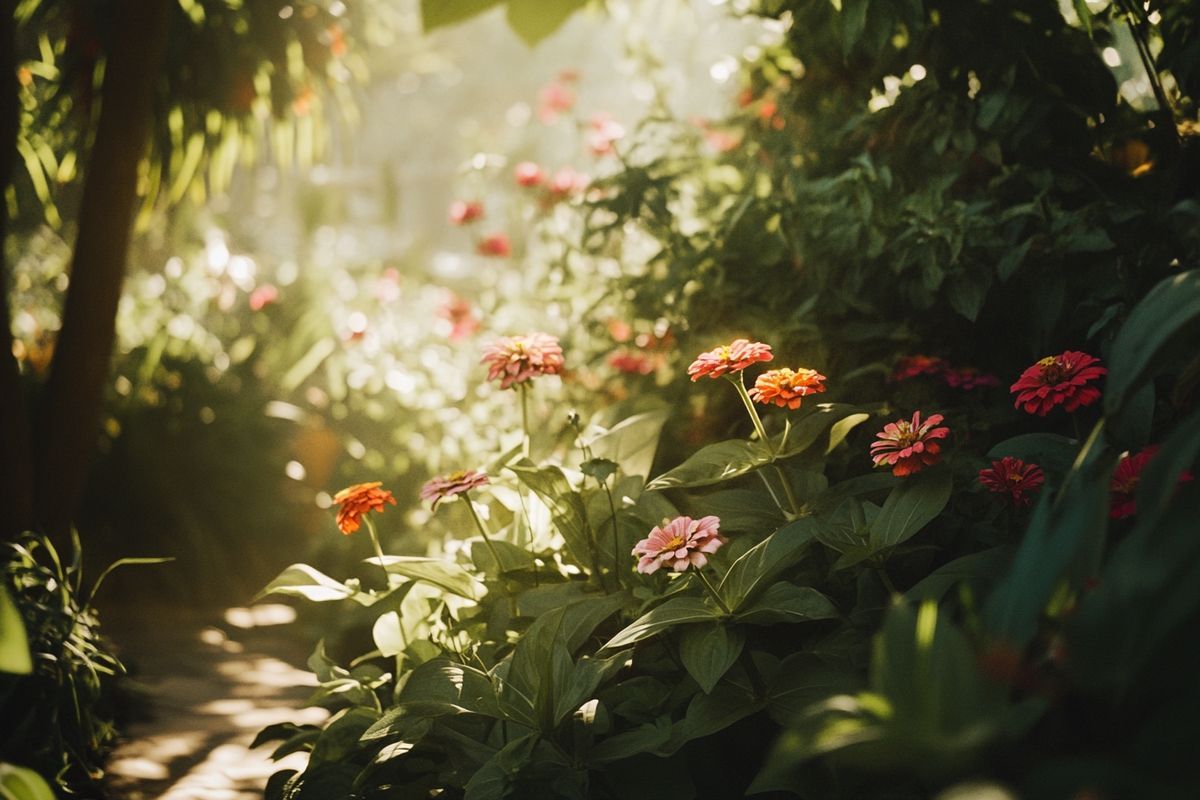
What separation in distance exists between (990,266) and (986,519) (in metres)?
0.75

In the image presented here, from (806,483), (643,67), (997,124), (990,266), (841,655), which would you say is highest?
(643,67)

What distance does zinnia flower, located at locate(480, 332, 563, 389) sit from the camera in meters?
1.95

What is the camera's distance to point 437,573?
1.98 metres

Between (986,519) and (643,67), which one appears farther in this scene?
(643,67)

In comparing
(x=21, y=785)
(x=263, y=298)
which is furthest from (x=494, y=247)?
(x=21, y=785)

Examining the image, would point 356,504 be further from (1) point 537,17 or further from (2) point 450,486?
(1) point 537,17

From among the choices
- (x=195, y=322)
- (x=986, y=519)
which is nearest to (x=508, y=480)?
(x=986, y=519)

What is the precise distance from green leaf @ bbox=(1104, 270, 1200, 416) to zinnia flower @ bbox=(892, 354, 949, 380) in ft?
4.02

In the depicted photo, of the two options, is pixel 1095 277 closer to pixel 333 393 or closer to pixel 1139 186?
pixel 1139 186

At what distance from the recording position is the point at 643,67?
11.1 feet

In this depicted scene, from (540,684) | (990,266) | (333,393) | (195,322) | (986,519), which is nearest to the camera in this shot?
(540,684)

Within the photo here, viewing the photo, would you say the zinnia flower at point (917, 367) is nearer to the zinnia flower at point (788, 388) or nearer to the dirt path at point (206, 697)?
the zinnia flower at point (788, 388)

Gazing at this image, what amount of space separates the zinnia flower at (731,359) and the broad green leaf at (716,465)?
220 millimetres

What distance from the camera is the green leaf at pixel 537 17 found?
53 centimetres
